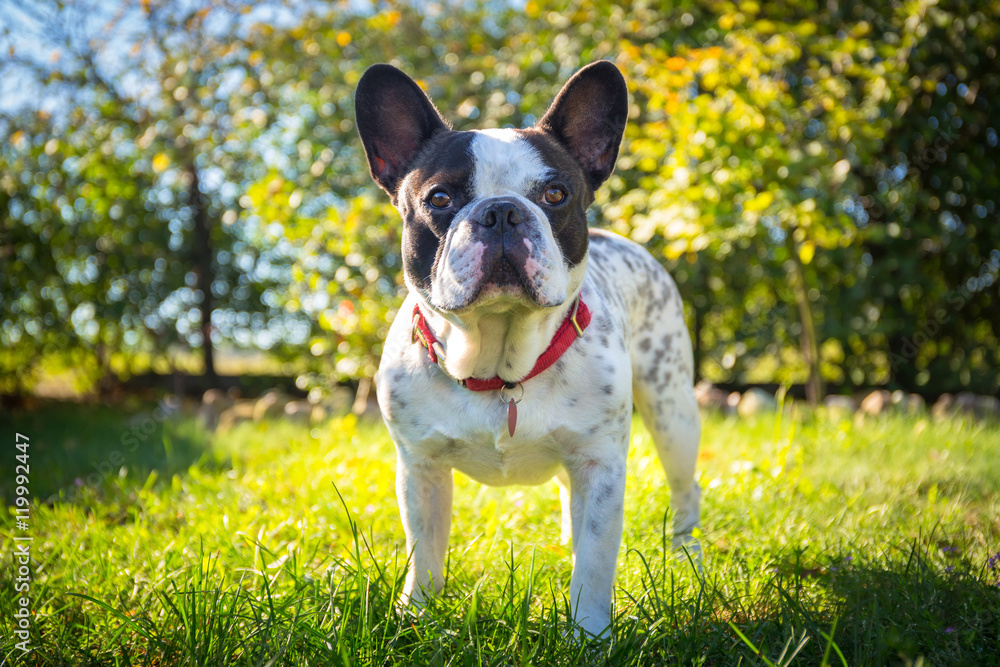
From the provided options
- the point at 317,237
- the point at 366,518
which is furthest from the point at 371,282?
the point at 366,518

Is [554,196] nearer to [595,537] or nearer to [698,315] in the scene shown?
[595,537]

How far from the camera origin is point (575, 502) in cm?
207

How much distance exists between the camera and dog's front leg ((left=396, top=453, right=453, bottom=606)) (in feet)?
6.88

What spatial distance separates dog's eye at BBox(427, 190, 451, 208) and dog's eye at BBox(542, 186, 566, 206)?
29 cm

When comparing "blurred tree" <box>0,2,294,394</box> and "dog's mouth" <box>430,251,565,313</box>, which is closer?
"dog's mouth" <box>430,251,565,313</box>

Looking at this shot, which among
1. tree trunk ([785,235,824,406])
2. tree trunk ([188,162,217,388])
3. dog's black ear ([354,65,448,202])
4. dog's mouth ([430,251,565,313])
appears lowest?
tree trunk ([188,162,217,388])

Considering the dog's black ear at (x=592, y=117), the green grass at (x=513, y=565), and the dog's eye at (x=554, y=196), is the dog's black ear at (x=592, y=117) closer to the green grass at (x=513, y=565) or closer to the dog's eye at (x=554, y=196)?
the dog's eye at (x=554, y=196)

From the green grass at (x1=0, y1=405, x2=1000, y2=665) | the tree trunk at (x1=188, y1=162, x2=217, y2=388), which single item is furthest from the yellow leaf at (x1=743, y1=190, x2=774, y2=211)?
the tree trunk at (x1=188, y1=162, x2=217, y2=388)

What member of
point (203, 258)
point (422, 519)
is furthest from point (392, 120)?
point (203, 258)

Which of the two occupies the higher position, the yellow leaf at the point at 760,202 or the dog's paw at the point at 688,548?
the yellow leaf at the point at 760,202

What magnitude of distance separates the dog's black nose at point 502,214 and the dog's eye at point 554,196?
9.0 inches

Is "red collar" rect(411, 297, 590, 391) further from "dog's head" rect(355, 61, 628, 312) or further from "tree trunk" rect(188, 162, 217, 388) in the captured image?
"tree trunk" rect(188, 162, 217, 388)

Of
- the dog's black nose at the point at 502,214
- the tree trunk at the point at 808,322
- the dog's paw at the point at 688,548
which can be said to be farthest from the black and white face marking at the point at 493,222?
the tree trunk at the point at 808,322

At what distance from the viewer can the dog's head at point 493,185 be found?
6.01 ft
